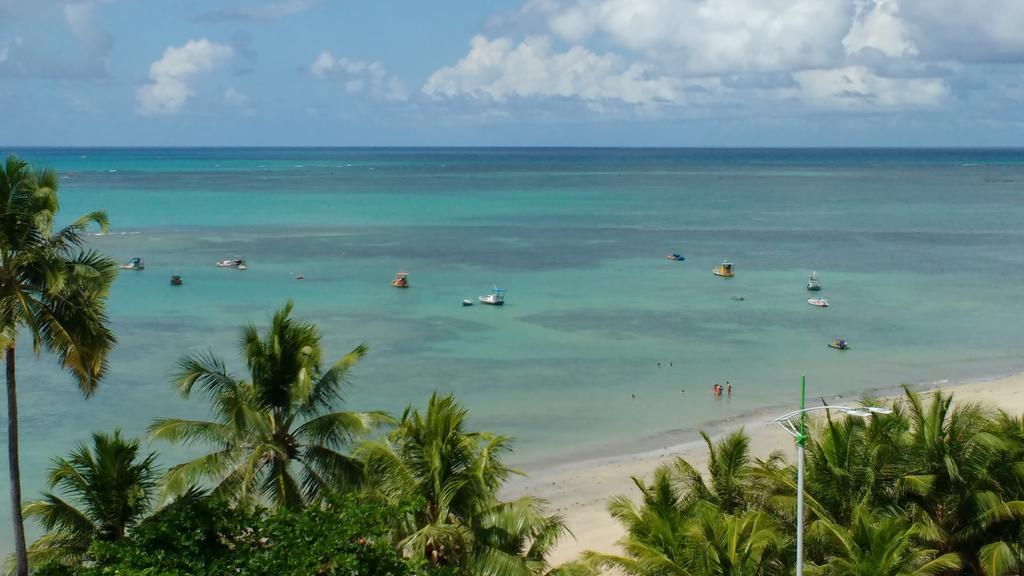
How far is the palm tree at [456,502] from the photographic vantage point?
1484cm

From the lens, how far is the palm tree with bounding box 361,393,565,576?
14836 millimetres

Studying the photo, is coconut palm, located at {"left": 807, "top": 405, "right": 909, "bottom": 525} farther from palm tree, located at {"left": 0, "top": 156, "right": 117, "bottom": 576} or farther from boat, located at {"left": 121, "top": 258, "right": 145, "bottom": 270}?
boat, located at {"left": 121, "top": 258, "right": 145, "bottom": 270}

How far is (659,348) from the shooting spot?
4809 centimetres

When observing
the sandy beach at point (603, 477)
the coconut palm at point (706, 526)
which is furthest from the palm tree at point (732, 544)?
the sandy beach at point (603, 477)

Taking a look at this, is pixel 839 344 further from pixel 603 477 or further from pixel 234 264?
pixel 234 264

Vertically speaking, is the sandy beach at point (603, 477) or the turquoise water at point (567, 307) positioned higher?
the turquoise water at point (567, 307)

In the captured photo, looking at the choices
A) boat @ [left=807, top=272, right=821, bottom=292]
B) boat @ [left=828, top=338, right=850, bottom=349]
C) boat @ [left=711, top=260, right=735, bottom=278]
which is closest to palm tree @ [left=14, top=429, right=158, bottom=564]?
boat @ [left=828, top=338, right=850, bottom=349]

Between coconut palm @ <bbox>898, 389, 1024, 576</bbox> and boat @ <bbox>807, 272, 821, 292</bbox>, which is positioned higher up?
coconut palm @ <bbox>898, 389, 1024, 576</bbox>

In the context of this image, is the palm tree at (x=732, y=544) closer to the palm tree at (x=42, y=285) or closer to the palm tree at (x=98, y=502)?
the palm tree at (x=98, y=502)

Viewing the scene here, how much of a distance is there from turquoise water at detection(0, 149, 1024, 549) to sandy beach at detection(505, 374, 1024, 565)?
123 centimetres

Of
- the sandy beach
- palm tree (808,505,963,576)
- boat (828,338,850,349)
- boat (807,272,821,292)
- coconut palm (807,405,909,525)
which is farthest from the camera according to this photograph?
boat (807,272,821,292)

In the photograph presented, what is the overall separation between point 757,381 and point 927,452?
2478cm

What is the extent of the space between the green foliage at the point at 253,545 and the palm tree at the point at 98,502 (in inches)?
62.7

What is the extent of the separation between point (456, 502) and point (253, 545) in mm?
3088
